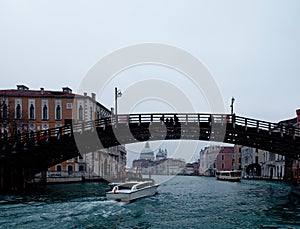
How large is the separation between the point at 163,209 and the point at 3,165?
1729 cm

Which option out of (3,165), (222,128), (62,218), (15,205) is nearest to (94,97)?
(3,165)

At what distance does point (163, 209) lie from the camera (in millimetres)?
22625

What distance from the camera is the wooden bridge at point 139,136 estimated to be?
94.3 ft

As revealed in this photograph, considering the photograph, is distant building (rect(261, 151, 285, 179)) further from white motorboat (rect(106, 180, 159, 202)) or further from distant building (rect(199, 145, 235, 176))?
white motorboat (rect(106, 180, 159, 202))

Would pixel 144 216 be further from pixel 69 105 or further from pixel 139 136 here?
pixel 69 105

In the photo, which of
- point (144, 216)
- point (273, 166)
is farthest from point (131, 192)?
point (273, 166)

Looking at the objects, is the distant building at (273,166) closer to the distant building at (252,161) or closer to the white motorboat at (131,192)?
the distant building at (252,161)

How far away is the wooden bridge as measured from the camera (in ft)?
94.3

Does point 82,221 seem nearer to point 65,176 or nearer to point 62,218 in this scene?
point 62,218

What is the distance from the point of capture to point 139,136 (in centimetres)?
3216

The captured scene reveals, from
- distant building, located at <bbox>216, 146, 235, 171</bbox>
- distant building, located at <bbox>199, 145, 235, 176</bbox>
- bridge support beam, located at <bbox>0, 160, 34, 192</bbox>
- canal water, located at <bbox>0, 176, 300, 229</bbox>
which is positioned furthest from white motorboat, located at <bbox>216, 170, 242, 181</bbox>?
canal water, located at <bbox>0, 176, 300, 229</bbox>

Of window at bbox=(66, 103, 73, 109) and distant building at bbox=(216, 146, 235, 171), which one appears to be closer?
window at bbox=(66, 103, 73, 109)

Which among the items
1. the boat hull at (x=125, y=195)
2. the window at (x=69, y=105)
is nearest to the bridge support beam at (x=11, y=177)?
the boat hull at (x=125, y=195)

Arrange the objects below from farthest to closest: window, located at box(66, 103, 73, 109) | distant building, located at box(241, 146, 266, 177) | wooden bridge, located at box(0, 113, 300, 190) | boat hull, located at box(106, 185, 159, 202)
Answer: distant building, located at box(241, 146, 266, 177) → window, located at box(66, 103, 73, 109) → wooden bridge, located at box(0, 113, 300, 190) → boat hull, located at box(106, 185, 159, 202)
